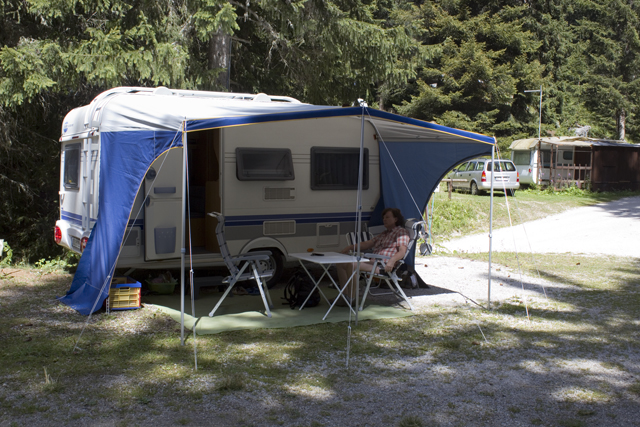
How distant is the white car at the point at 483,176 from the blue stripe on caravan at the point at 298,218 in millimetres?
11723

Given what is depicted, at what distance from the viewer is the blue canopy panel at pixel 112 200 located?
586cm

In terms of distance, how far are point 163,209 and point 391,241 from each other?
8.74 ft

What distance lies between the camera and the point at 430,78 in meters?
27.6

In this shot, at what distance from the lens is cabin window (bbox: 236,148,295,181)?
755 cm

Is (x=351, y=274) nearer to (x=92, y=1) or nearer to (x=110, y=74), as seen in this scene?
(x=110, y=74)

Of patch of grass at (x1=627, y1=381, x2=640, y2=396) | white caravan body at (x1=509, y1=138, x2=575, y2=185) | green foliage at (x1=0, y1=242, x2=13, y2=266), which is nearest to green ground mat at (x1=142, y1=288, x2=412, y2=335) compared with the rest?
patch of grass at (x1=627, y1=381, x2=640, y2=396)

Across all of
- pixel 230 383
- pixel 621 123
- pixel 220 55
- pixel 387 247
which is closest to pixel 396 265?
pixel 387 247

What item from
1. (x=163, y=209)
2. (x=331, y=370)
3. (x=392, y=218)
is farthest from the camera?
(x=392, y=218)

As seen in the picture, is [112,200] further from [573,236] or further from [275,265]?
[573,236]

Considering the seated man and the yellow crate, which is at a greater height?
the seated man

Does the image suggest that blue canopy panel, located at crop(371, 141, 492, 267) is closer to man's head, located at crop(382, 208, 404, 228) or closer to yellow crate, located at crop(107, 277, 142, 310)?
man's head, located at crop(382, 208, 404, 228)

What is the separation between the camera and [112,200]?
20.1 ft

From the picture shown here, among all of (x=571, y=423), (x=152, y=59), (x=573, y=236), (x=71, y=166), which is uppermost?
(x=152, y=59)

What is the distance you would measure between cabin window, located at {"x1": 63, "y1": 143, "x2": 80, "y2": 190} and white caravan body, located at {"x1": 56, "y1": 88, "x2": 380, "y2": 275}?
13 millimetres
